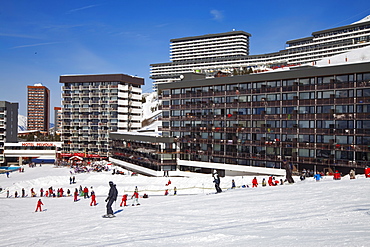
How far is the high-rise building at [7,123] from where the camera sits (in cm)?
10838

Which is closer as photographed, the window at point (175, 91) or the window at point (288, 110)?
the window at point (288, 110)

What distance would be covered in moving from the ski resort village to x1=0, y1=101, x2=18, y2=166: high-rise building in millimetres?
354

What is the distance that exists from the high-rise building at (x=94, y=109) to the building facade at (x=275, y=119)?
3925 centimetres

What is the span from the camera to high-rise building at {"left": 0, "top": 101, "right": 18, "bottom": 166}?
108375 millimetres

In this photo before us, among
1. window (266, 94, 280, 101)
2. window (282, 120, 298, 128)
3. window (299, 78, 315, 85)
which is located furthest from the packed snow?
window (266, 94, 280, 101)

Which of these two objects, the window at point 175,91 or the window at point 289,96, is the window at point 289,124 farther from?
the window at point 175,91

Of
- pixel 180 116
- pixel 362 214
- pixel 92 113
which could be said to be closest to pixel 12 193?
pixel 180 116

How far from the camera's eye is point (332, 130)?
52219 mm

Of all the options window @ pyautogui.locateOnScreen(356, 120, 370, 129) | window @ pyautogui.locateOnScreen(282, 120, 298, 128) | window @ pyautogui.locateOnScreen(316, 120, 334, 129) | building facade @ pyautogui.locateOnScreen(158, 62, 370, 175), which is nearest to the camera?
window @ pyautogui.locateOnScreen(356, 120, 370, 129)

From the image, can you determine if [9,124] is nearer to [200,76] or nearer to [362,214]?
[200,76]

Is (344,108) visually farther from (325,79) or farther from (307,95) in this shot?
(307,95)

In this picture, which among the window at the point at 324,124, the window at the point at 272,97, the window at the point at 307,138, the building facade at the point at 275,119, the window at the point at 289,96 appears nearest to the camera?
the building facade at the point at 275,119

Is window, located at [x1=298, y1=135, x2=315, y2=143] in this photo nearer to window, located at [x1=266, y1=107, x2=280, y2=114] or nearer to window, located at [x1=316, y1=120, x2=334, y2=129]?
window, located at [x1=316, y1=120, x2=334, y2=129]

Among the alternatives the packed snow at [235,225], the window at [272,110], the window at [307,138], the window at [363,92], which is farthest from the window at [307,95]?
the packed snow at [235,225]
